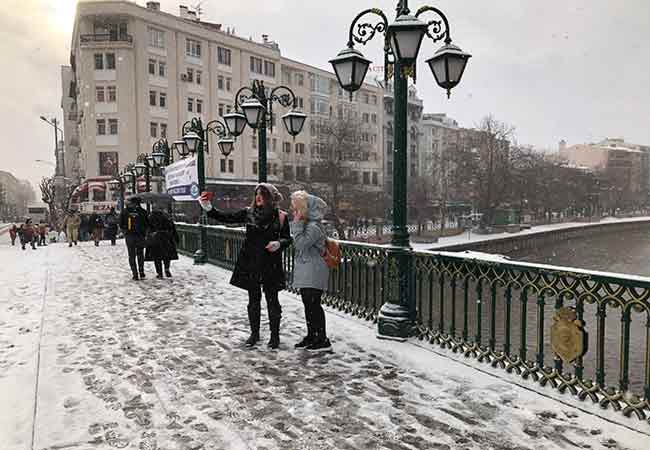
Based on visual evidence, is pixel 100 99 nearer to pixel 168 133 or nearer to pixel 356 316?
pixel 168 133

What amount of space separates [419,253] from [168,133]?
4484 centimetres

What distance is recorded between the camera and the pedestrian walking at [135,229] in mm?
10938

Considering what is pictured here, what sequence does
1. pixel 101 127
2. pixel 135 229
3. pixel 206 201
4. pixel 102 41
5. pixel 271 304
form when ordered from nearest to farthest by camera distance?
pixel 271 304
pixel 206 201
pixel 135 229
pixel 102 41
pixel 101 127

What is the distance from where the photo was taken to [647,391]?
3.81 metres

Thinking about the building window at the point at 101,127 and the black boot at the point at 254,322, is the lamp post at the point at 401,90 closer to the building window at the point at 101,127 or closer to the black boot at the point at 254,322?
the black boot at the point at 254,322

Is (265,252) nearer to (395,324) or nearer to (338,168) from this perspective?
(395,324)

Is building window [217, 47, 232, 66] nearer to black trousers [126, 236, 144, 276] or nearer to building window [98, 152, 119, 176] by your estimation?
building window [98, 152, 119, 176]

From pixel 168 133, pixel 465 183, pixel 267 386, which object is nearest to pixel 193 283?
pixel 267 386

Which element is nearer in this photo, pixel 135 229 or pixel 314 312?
pixel 314 312

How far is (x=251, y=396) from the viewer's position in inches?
169

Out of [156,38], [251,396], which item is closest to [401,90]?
[251,396]

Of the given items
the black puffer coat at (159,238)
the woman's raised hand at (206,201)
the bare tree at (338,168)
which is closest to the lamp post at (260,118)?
the black puffer coat at (159,238)

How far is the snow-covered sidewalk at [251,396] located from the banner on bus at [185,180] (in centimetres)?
655

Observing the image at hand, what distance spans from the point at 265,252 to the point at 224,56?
5042cm
